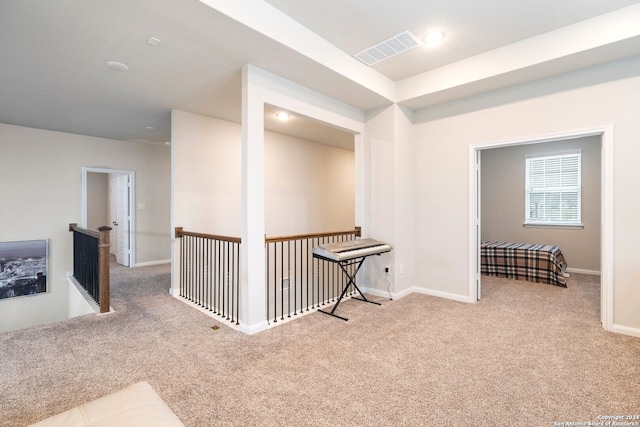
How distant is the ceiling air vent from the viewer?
293cm

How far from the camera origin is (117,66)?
300 cm

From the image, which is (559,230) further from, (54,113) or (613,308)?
(54,113)

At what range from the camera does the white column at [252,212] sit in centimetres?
293

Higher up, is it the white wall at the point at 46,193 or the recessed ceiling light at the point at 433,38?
the recessed ceiling light at the point at 433,38

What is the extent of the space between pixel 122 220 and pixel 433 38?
6739mm

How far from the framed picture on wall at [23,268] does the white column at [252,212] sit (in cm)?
451

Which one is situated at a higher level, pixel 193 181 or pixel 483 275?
pixel 193 181

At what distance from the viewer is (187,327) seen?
305 centimetres

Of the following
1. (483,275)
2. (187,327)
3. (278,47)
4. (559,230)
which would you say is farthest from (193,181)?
(559,230)

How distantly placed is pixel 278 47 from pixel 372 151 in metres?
2.01

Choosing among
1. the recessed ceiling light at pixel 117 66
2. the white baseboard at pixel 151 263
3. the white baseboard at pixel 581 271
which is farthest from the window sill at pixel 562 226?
the white baseboard at pixel 151 263

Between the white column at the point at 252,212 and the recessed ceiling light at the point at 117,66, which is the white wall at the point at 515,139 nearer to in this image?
the white column at the point at 252,212

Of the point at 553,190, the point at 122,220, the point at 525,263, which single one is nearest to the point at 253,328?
the point at 525,263

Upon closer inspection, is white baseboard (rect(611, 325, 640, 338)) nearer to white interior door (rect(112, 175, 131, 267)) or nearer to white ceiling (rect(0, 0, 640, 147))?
white ceiling (rect(0, 0, 640, 147))
